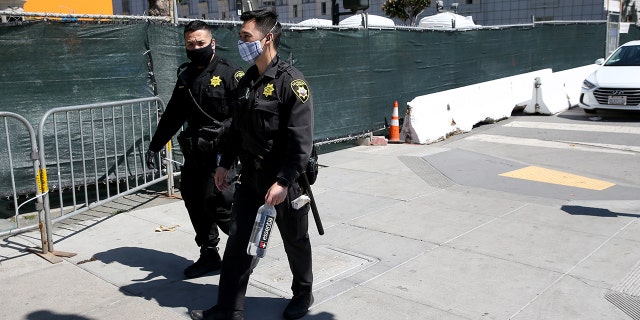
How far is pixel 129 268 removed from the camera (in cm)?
496

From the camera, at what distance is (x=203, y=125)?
4.70 meters

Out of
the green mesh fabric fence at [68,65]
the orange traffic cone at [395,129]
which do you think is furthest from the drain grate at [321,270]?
the orange traffic cone at [395,129]

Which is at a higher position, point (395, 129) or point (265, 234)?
point (265, 234)

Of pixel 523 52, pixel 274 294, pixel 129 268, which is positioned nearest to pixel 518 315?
pixel 274 294

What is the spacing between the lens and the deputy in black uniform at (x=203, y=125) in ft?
15.2

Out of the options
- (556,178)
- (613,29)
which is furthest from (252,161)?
(613,29)

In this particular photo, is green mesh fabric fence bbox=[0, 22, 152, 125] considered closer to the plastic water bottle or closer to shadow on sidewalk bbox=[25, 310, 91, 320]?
shadow on sidewalk bbox=[25, 310, 91, 320]

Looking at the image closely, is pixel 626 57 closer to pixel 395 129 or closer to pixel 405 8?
pixel 395 129

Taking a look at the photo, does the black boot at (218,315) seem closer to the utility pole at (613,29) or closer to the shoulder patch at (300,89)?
the shoulder patch at (300,89)

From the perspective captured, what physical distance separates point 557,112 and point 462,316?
11523 mm

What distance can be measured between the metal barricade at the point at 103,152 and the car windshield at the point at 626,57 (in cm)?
1082

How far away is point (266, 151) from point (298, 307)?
1.08 metres

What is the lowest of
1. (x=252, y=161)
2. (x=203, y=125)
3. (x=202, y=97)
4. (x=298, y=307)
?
(x=298, y=307)

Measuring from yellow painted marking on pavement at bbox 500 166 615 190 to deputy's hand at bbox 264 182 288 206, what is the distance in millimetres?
5236
